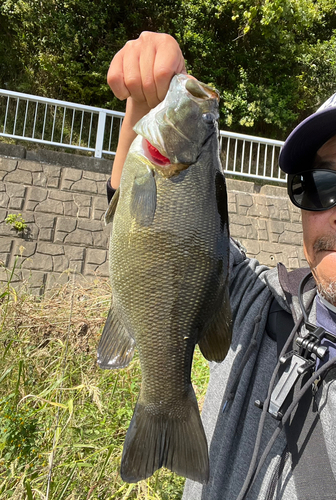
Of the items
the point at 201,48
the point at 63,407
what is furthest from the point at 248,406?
the point at 201,48

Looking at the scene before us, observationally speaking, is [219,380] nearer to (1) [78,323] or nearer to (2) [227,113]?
(1) [78,323]

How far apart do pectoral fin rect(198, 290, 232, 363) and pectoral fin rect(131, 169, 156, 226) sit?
438 mm

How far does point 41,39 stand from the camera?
10.7 m

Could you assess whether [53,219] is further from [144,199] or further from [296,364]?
[296,364]

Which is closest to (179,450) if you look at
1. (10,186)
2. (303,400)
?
(303,400)

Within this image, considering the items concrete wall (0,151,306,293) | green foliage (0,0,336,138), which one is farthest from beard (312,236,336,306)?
Result: green foliage (0,0,336,138)

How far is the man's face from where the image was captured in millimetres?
1439

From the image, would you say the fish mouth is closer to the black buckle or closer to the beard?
the beard

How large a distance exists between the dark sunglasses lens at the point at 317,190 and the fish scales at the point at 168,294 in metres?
0.47

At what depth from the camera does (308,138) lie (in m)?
1.59

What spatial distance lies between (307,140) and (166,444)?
138 cm

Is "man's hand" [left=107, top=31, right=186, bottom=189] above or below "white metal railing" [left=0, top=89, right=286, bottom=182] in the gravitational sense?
below

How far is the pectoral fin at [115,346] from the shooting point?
1346 millimetres

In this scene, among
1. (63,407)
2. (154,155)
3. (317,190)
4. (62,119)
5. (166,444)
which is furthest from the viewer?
(62,119)
